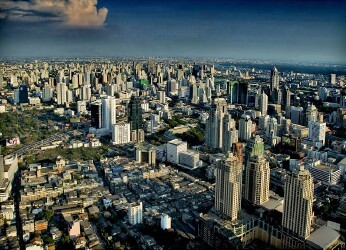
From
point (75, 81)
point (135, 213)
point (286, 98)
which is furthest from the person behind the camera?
point (75, 81)

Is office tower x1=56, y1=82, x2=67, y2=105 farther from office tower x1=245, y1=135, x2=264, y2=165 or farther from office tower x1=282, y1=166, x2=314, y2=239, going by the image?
office tower x1=282, y1=166, x2=314, y2=239

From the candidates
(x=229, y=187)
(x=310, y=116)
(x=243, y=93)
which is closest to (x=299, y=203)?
(x=229, y=187)

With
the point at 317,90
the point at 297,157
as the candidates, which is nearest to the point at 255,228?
the point at 297,157

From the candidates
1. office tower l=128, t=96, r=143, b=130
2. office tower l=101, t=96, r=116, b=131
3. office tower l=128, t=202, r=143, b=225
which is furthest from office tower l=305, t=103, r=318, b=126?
office tower l=128, t=202, r=143, b=225

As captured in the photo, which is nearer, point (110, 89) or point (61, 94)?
point (61, 94)

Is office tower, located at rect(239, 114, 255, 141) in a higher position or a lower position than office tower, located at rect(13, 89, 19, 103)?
lower

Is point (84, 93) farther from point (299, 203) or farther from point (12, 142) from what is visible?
point (299, 203)

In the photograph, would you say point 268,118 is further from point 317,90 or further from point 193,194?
point 317,90

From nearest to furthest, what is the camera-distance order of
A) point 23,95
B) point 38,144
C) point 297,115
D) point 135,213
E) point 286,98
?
point 135,213, point 38,144, point 297,115, point 23,95, point 286,98
